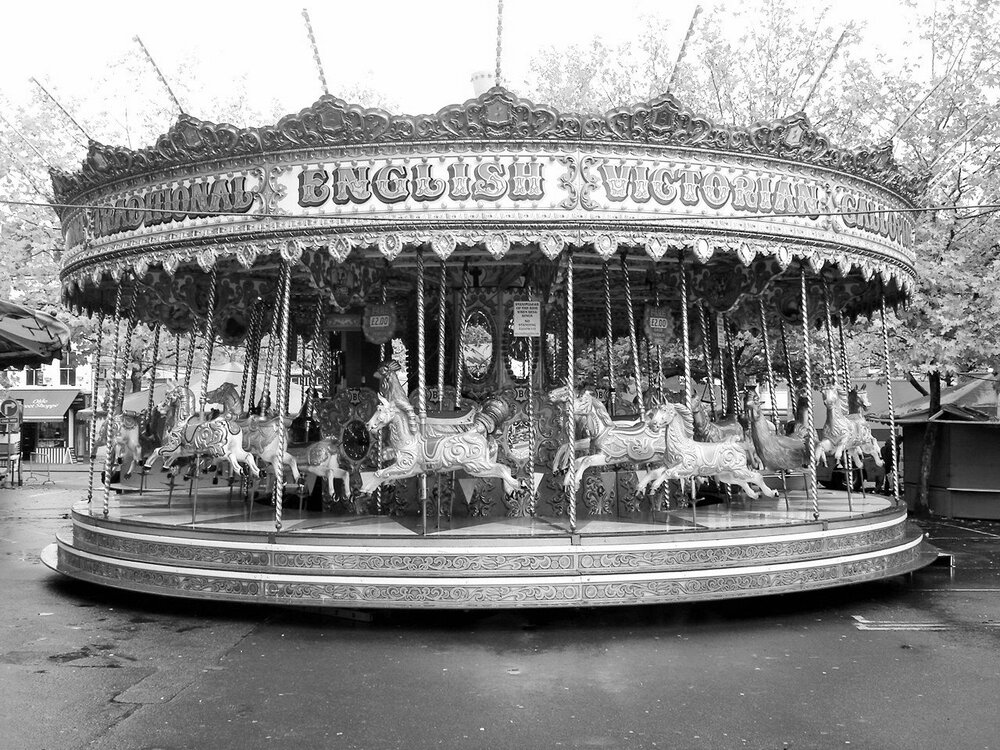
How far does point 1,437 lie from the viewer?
36.7 metres

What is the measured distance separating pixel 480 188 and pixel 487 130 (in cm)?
58

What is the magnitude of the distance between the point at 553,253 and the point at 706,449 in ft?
9.50

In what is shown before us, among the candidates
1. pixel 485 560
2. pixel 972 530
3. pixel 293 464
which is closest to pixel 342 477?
pixel 293 464

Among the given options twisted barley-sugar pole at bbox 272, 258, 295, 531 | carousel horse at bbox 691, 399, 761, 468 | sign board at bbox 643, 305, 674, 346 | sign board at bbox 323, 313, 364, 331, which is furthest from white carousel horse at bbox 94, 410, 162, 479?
carousel horse at bbox 691, 399, 761, 468

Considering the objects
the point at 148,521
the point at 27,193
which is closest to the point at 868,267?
the point at 148,521

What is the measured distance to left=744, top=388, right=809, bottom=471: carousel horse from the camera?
12.8 m

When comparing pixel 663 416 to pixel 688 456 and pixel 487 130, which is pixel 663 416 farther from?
pixel 487 130

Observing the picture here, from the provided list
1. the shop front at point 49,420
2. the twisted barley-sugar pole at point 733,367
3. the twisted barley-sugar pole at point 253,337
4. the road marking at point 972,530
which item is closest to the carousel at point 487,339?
the twisted barley-sugar pole at point 253,337

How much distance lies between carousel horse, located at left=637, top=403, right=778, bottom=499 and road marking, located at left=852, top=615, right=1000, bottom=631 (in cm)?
201

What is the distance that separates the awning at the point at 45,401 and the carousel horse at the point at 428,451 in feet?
117

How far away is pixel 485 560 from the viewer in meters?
9.07

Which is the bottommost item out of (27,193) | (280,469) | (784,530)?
(784,530)

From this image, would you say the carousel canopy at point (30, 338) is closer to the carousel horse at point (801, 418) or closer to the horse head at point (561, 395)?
the horse head at point (561, 395)

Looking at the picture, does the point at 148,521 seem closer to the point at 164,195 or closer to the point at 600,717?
the point at 164,195
